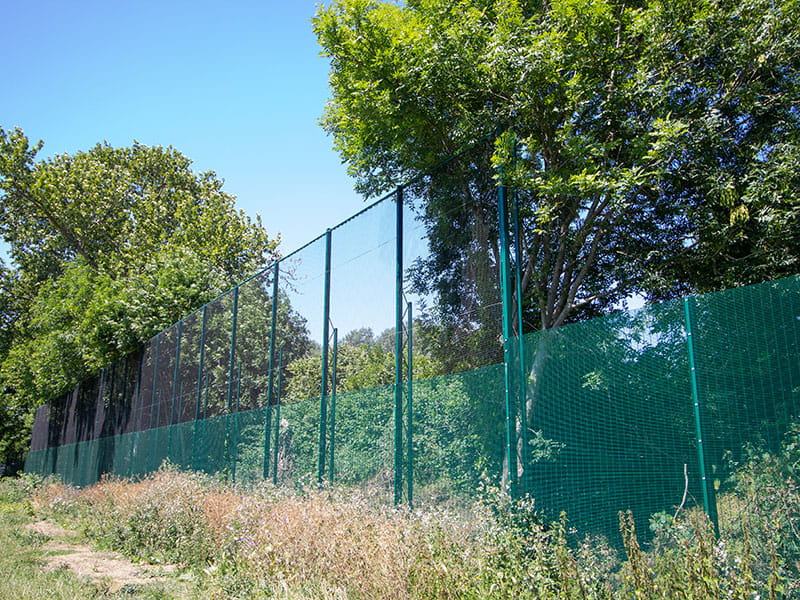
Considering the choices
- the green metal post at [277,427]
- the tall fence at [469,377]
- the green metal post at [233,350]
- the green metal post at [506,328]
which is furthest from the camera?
the green metal post at [233,350]

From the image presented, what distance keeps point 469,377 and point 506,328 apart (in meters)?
0.61

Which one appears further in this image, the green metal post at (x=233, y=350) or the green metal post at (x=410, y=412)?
the green metal post at (x=233, y=350)

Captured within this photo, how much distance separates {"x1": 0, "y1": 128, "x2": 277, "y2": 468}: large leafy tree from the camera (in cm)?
1836

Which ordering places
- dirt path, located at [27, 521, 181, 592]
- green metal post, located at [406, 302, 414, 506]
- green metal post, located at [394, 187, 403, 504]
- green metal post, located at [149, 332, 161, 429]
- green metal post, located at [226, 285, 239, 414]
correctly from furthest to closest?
1. green metal post, located at [149, 332, 161, 429]
2. green metal post, located at [226, 285, 239, 414]
3. dirt path, located at [27, 521, 181, 592]
4. green metal post, located at [394, 187, 403, 504]
5. green metal post, located at [406, 302, 414, 506]

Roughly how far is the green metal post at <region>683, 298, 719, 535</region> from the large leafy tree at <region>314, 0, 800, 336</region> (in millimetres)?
2008

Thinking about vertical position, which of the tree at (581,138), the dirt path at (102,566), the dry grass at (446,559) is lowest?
the dirt path at (102,566)

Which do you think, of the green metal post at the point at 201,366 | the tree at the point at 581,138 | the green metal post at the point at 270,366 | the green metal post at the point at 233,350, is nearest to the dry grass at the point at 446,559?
the tree at the point at 581,138

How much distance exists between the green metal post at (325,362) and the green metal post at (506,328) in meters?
3.26

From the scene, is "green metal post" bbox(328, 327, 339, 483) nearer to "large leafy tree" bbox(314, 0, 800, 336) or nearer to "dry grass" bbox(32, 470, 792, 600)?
"dry grass" bbox(32, 470, 792, 600)

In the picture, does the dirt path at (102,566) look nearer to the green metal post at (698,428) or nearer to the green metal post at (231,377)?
the green metal post at (231,377)

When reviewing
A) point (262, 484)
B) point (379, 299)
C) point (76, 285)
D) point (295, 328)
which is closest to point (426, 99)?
point (379, 299)

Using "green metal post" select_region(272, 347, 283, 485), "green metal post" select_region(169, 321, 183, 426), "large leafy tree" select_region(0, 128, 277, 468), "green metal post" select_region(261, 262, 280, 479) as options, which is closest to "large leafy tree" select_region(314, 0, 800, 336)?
"green metal post" select_region(261, 262, 280, 479)

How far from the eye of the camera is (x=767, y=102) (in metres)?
7.05

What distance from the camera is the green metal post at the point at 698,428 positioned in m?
3.96
